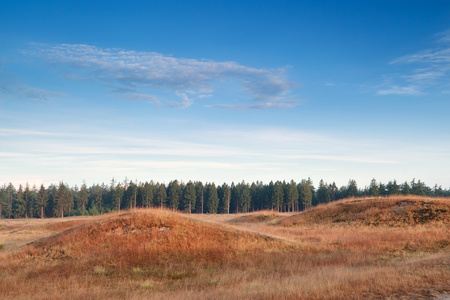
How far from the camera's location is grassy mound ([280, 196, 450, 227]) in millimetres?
32219

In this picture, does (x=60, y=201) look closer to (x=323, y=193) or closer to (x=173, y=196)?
(x=173, y=196)

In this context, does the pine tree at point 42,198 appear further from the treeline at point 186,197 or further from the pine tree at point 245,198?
the pine tree at point 245,198

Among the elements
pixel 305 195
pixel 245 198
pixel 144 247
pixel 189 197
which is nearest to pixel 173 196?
pixel 189 197

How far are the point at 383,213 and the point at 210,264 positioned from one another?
88.0 feet

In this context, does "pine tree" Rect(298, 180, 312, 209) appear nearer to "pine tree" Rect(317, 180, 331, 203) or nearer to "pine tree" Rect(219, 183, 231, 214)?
"pine tree" Rect(317, 180, 331, 203)

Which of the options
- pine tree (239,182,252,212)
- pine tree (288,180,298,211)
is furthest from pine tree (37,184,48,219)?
pine tree (288,180,298,211)

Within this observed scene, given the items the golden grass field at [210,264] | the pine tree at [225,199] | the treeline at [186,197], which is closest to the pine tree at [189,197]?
the treeline at [186,197]

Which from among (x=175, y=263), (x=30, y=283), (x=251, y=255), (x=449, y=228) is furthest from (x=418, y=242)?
(x=30, y=283)

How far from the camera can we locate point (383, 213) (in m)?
35.2

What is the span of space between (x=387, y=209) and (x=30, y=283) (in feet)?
118

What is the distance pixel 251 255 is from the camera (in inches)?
713

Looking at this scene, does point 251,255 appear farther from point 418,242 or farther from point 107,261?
point 418,242

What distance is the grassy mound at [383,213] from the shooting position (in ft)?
106

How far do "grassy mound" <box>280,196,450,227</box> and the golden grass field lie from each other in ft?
14.0
